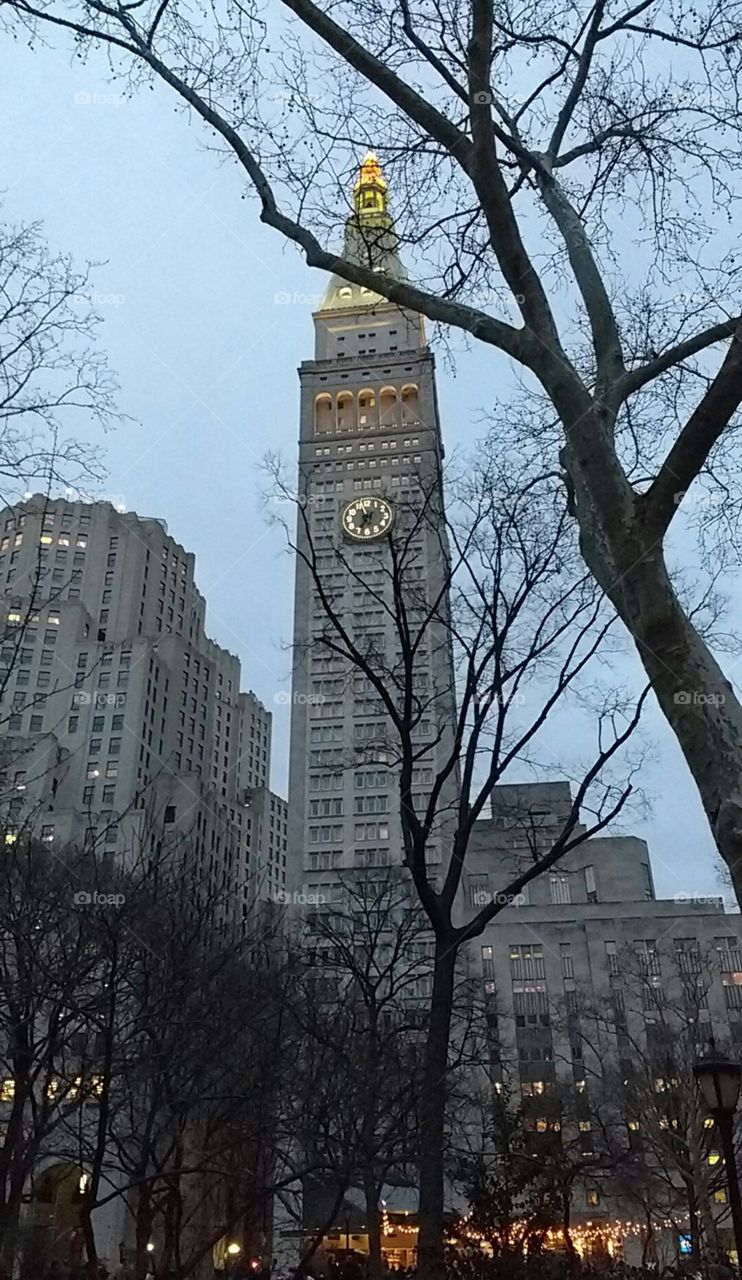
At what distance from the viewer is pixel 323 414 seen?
87.8 metres

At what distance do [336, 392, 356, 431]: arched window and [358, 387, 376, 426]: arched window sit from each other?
2.76 ft

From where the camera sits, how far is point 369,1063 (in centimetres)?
1823

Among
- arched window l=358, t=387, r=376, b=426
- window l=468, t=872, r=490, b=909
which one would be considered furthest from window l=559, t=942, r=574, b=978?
arched window l=358, t=387, r=376, b=426

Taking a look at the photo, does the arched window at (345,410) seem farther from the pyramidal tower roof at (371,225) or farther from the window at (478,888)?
the pyramidal tower roof at (371,225)

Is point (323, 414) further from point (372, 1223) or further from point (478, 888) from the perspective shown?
point (372, 1223)

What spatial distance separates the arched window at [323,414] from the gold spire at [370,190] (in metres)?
75.4

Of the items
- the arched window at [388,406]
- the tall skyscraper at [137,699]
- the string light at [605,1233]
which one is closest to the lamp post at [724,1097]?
the string light at [605,1233]

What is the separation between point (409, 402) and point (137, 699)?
1495 inches

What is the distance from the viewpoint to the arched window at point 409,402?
8569 cm

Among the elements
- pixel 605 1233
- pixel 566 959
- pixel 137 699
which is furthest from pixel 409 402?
pixel 605 1233

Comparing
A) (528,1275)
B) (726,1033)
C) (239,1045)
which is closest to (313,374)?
(726,1033)

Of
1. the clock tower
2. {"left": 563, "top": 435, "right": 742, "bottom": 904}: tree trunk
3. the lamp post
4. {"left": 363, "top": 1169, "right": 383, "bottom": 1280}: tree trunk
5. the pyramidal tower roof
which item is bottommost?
{"left": 363, "top": 1169, "right": 383, "bottom": 1280}: tree trunk

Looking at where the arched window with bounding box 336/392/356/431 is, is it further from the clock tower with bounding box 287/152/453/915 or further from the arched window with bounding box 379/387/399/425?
the arched window with bounding box 379/387/399/425

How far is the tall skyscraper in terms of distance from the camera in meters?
81.8
